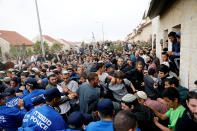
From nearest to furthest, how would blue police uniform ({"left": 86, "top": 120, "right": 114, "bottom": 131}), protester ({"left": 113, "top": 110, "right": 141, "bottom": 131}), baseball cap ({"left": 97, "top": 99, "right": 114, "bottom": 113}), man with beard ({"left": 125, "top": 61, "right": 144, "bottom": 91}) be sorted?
protester ({"left": 113, "top": 110, "right": 141, "bottom": 131}), blue police uniform ({"left": 86, "top": 120, "right": 114, "bottom": 131}), baseball cap ({"left": 97, "top": 99, "right": 114, "bottom": 113}), man with beard ({"left": 125, "top": 61, "right": 144, "bottom": 91})

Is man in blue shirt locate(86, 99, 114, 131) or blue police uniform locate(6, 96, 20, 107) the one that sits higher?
man in blue shirt locate(86, 99, 114, 131)

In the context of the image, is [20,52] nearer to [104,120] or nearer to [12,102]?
[12,102]

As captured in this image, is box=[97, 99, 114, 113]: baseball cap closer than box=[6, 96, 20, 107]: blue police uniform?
Yes

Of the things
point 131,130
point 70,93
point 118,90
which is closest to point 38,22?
point 70,93

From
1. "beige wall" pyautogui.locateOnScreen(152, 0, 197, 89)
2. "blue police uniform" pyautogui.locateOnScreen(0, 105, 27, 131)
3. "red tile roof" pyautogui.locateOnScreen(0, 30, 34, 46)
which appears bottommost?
"blue police uniform" pyautogui.locateOnScreen(0, 105, 27, 131)

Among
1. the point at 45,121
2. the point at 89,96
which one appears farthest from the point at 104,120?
the point at 89,96

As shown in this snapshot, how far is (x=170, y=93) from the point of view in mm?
2234

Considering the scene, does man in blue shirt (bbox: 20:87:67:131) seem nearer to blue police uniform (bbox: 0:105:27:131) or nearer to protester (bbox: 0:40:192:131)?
protester (bbox: 0:40:192:131)

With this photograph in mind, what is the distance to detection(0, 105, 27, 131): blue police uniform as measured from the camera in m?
2.79

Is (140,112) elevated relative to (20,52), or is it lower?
lower

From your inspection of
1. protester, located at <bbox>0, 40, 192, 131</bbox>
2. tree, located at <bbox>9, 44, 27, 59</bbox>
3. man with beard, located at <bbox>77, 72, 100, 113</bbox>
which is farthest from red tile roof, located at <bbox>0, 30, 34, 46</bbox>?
man with beard, located at <bbox>77, 72, 100, 113</bbox>

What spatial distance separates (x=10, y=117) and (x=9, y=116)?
4 centimetres

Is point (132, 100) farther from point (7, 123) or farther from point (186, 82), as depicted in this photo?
point (7, 123)

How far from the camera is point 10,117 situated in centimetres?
288
